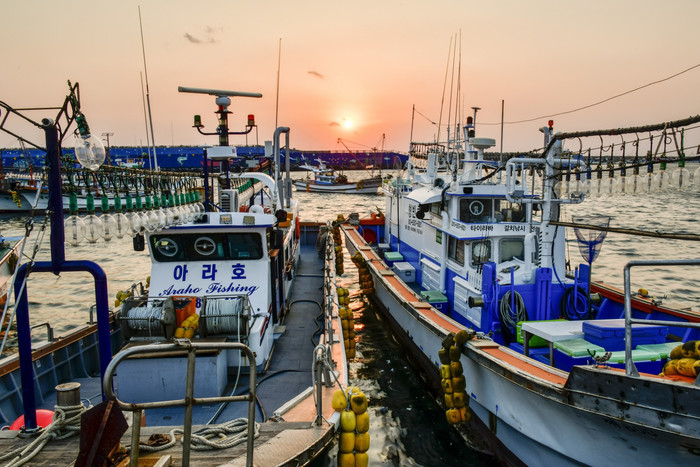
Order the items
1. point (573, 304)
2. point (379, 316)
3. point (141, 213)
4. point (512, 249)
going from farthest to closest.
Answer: point (379, 316)
point (512, 249)
point (573, 304)
point (141, 213)

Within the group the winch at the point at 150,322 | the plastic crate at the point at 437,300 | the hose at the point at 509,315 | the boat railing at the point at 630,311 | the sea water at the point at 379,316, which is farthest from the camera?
the plastic crate at the point at 437,300

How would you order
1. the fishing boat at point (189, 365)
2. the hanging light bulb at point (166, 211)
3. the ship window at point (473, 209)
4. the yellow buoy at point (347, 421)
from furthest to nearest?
the ship window at point (473, 209) < the hanging light bulb at point (166, 211) < the yellow buoy at point (347, 421) < the fishing boat at point (189, 365)

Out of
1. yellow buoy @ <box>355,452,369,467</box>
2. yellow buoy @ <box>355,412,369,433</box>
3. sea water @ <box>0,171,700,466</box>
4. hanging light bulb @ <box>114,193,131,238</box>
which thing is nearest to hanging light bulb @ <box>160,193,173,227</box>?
hanging light bulb @ <box>114,193,131,238</box>

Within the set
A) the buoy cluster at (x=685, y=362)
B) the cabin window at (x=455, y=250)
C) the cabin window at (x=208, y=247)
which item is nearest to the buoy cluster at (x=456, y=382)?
the buoy cluster at (x=685, y=362)

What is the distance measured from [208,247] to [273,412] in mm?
3286

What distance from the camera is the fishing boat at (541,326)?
17.4 feet

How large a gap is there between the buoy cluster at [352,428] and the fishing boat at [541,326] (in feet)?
8.22

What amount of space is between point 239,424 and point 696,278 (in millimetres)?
24368

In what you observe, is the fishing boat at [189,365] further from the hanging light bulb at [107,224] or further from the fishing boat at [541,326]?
the fishing boat at [541,326]

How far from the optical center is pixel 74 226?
5.80 m

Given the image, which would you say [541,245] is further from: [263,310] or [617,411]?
[263,310]

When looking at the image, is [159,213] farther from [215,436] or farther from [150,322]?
[215,436]

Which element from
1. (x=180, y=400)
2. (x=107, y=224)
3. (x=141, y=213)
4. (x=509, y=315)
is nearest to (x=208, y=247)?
(x=141, y=213)

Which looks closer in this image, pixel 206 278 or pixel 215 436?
pixel 215 436
